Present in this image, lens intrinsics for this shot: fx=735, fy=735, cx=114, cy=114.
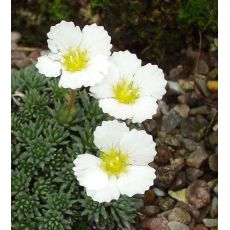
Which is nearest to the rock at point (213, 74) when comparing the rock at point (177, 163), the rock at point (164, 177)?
the rock at point (177, 163)

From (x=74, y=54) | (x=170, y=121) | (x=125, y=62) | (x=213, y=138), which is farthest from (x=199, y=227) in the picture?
(x=74, y=54)

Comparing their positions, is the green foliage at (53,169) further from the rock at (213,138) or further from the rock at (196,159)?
the rock at (213,138)

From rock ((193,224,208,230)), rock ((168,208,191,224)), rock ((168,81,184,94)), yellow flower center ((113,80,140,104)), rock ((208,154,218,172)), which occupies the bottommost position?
rock ((193,224,208,230))

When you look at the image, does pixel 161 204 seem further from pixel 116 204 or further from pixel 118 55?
pixel 118 55

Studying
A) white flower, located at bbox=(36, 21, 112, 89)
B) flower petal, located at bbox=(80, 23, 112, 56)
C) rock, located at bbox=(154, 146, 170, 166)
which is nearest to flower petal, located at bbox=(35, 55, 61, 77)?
white flower, located at bbox=(36, 21, 112, 89)

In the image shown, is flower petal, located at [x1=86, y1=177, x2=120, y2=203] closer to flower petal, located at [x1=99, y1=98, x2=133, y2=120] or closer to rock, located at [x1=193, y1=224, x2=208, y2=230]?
flower petal, located at [x1=99, y1=98, x2=133, y2=120]

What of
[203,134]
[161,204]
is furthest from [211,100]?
[161,204]

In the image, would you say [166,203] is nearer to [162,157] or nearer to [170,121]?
[162,157]
